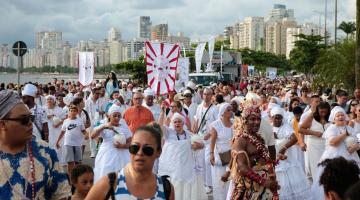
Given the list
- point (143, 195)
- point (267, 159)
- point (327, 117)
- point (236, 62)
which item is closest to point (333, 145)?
point (327, 117)

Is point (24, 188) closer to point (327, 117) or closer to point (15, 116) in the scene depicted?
point (15, 116)

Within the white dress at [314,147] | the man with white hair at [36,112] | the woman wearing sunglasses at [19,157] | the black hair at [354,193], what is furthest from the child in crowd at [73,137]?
the black hair at [354,193]

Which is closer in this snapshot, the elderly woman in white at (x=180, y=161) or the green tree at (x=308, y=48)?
the elderly woman in white at (x=180, y=161)

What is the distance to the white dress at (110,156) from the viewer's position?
9328mm

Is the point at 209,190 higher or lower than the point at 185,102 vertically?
lower

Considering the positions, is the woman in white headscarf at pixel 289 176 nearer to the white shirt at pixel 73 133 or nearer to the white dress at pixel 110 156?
the white dress at pixel 110 156

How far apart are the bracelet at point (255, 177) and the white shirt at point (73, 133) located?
6.06m

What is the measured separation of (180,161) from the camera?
1002 cm

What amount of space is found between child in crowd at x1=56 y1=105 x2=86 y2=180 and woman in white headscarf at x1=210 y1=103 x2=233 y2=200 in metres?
2.70

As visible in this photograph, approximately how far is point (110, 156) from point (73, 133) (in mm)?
2627

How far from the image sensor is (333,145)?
922 centimetres

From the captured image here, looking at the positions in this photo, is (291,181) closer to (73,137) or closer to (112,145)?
(112,145)

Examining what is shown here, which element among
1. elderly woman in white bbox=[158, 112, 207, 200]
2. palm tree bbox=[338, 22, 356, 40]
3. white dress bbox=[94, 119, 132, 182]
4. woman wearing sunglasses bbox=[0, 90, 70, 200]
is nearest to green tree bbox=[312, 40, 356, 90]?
elderly woman in white bbox=[158, 112, 207, 200]

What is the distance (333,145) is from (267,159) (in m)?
2.95
